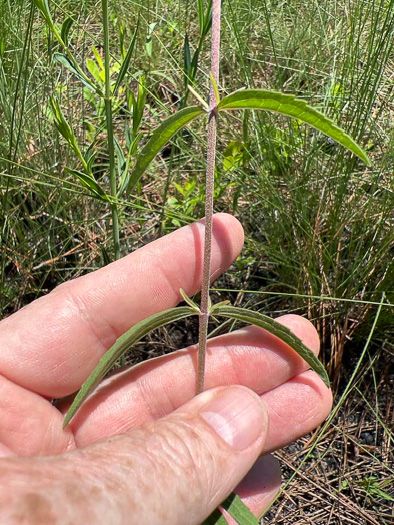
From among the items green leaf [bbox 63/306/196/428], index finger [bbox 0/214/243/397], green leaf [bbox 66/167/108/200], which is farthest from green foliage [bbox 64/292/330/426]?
green leaf [bbox 66/167/108/200]

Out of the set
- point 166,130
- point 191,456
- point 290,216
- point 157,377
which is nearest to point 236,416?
point 191,456

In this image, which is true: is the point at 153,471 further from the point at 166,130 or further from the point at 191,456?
the point at 166,130

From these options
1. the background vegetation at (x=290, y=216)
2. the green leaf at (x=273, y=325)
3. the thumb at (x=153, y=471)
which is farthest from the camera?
the background vegetation at (x=290, y=216)

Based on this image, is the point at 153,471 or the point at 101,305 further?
the point at 101,305

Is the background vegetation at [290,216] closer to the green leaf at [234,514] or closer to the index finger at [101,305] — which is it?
the index finger at [101,305]

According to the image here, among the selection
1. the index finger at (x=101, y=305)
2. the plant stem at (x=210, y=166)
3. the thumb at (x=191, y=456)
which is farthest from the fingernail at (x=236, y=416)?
the index finger at (x=101, y=305)

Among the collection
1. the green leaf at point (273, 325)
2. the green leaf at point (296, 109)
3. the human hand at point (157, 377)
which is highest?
the green leaf at point (296, 109)

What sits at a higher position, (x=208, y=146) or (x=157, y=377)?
(x=208, y=146)

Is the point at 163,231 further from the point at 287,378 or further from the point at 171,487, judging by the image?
the point at 171,487
